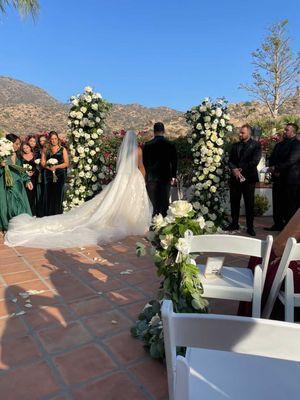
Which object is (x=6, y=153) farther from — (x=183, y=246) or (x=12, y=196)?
(x=183, y=246)

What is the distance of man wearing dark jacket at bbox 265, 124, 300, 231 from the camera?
5.80 m

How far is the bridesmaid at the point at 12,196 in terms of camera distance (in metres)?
5.99

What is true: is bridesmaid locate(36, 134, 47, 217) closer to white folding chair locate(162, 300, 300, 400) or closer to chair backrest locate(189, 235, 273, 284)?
chair backrest locate(189, 235, 273, 284)

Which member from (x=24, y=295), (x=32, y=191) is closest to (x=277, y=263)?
(x=24, y=295)

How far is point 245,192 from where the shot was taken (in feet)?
19.6

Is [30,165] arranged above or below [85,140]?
below

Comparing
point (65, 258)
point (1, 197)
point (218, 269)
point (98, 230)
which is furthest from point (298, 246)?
point (1, 197)

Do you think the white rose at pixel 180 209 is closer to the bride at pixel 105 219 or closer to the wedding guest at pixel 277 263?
the wedding guest at pixel 277 263

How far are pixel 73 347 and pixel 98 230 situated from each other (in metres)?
3.19

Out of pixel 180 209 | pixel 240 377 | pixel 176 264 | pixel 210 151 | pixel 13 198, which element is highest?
pixel 210 151

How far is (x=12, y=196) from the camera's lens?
240 inches

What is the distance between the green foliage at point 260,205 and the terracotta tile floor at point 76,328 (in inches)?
134

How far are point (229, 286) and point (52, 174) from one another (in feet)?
16.7

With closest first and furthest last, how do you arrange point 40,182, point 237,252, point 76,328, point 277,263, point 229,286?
1. point 237,252
2. point 229,286
3. point 277,263
4. point 76,328
5. point 40,182
